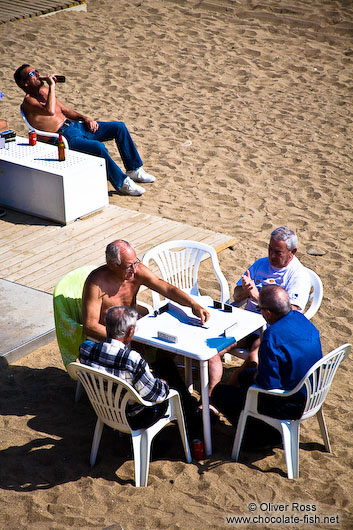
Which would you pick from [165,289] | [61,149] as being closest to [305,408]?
[165,289]

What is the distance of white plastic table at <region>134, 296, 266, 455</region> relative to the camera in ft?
15.0

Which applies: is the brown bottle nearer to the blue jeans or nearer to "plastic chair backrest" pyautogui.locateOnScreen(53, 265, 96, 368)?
the blue jeans

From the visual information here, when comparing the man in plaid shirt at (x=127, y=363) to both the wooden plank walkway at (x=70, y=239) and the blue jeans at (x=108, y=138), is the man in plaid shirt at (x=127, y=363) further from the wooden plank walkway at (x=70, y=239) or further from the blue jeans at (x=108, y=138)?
the blue jeans at (x=108, y=138)

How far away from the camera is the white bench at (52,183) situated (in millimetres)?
7574

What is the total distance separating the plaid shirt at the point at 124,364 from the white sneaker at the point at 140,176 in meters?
4.98

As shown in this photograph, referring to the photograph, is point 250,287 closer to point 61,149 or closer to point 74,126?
point 61,149

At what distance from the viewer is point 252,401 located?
4500 mm

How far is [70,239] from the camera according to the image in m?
7.42

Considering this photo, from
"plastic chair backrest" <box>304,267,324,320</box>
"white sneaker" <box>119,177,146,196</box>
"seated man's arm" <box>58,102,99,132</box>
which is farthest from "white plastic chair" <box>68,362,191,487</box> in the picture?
"seated man's arm" <box>58,102,99,132</box>

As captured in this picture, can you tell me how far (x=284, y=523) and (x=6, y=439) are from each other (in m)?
1.97

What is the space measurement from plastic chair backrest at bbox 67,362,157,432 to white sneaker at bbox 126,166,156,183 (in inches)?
193

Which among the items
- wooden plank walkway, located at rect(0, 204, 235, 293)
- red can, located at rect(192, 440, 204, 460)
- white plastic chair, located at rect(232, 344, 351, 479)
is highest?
white plastic chair, located at rect(232, 344, 351, 479)

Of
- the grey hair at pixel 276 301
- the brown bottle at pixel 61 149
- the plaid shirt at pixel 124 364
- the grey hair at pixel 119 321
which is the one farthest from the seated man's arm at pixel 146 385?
the brown bottle at pixel 61 149

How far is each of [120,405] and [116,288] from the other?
3.51ft
